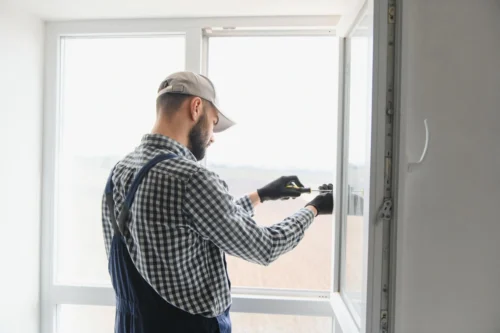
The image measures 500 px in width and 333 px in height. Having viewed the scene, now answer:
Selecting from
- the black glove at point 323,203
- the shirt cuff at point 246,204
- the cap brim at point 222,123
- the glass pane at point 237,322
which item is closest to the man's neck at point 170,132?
the cap brim at point 222,123

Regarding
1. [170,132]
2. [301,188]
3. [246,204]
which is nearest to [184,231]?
[170,132]

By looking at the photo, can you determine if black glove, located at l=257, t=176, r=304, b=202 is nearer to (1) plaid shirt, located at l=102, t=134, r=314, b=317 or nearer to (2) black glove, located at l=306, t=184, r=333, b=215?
(2) black glove, located at l=306, t=184, r=333, b=215

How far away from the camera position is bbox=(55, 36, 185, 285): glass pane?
1.42 m

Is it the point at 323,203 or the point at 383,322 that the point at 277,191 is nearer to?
the point at 323,203

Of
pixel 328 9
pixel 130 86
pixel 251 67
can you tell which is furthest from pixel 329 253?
pixel 130 86

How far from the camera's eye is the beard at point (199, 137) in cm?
96
